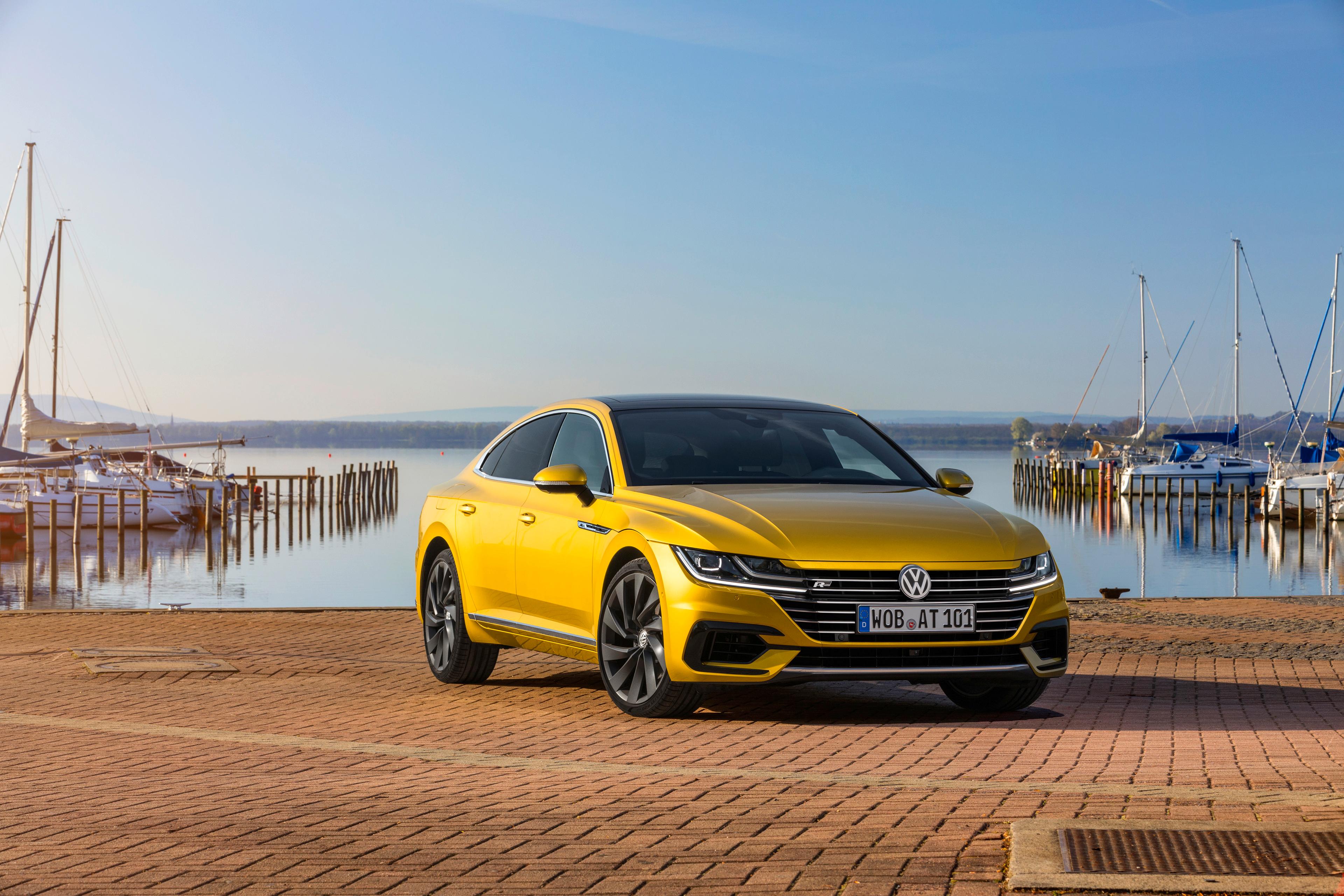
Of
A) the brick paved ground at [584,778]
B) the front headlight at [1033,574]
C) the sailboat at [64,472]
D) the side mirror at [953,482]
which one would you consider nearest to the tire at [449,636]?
the brick paved ground at [584,778]

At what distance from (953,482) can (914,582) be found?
55.5 inches

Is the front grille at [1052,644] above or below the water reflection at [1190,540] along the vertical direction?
above

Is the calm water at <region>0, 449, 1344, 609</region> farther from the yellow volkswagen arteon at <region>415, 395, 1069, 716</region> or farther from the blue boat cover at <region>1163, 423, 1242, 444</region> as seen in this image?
the yellow volkswagen arteon at <region>415, 395, 1069, 716</region>

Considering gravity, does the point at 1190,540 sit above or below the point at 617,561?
below

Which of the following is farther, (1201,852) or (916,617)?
(916,617)

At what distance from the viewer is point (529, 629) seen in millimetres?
8367

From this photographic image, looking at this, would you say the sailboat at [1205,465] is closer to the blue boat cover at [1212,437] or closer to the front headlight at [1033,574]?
the blue boat cover at [1212,437]

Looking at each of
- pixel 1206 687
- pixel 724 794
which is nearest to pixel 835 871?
pixel 724 794

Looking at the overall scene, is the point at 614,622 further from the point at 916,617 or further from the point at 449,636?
the point at 449,636

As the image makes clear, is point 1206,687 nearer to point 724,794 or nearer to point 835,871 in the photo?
point 724,794

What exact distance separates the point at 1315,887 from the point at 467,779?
3220mm

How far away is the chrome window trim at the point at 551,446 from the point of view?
316 inches

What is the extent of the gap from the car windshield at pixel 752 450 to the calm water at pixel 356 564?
2184 centimetres

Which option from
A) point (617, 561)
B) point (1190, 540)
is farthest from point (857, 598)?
point (1190, 540)
